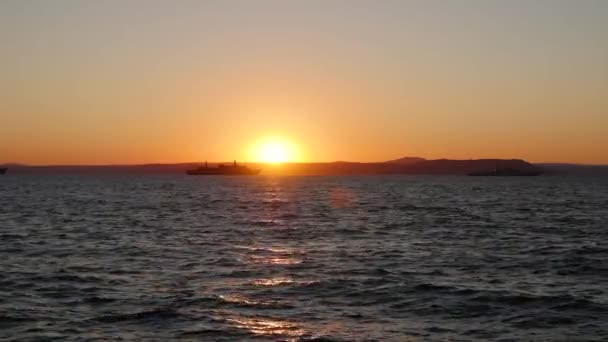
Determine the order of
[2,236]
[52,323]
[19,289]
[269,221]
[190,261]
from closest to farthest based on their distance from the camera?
[52,323], [19,289], [190,261], [2,236], [269,221]

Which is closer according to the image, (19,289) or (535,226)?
(19,289)

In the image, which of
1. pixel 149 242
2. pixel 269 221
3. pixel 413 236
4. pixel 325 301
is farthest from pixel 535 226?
pixel 325 301

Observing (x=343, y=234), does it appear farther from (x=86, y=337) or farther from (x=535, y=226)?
(x=86, y=337)

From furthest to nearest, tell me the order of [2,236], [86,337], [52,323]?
1. [2,236]
2. [52,323]
3. [86,337]

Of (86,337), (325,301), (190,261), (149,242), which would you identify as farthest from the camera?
(149,242)

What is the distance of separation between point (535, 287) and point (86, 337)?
1525cm

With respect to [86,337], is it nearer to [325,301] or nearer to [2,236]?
[325,301]

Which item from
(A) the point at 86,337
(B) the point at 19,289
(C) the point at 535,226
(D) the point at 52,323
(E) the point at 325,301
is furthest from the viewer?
(C) the point at 535,226

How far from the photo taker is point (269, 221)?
59375 millimetres

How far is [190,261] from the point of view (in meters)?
32.0

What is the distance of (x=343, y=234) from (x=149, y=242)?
1230 cm

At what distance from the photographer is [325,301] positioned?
2278 centimetres

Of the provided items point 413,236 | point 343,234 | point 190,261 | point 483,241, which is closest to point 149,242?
point 190,261

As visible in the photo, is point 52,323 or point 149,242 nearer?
point 52,323
